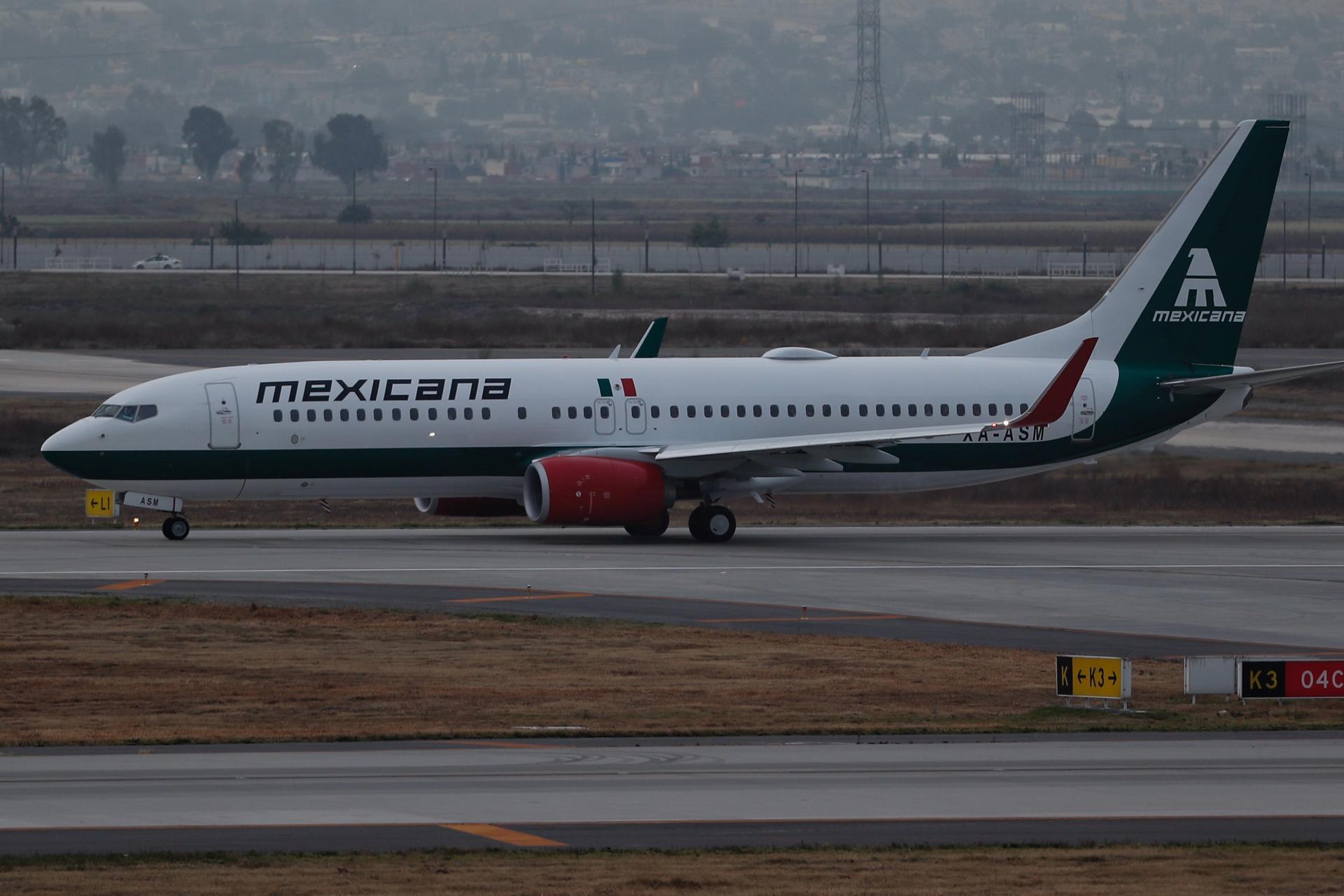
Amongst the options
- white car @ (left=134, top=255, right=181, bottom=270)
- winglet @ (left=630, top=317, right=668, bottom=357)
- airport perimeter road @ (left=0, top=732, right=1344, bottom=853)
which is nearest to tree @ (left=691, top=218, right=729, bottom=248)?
white car @ (left=134, top=255, right=181, bottom=270)

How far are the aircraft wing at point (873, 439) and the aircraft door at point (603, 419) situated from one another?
1410 millimetres

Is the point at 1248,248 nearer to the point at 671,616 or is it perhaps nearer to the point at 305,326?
the point at 671,616

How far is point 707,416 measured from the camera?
4831cm

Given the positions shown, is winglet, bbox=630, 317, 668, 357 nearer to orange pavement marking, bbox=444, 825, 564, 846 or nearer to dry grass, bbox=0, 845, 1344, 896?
orange pavement marking, bbox=444, 825, 564, 846

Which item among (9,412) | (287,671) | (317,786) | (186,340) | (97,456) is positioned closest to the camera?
(317,786)

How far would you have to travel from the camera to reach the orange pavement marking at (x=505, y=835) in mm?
19078

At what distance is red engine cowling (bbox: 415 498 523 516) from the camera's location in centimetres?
4825

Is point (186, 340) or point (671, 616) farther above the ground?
point (186, 340)

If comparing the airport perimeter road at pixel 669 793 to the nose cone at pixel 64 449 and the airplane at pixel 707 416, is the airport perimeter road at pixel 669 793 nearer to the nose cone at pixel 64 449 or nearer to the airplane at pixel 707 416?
the airplane at pixel 707 416

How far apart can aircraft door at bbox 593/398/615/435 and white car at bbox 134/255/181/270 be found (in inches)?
4867

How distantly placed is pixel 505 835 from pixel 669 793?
2520mm

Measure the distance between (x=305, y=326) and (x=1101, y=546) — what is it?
67.0 m

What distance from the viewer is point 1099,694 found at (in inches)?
1058

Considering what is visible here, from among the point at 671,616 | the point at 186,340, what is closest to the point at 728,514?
the point at 671,616
